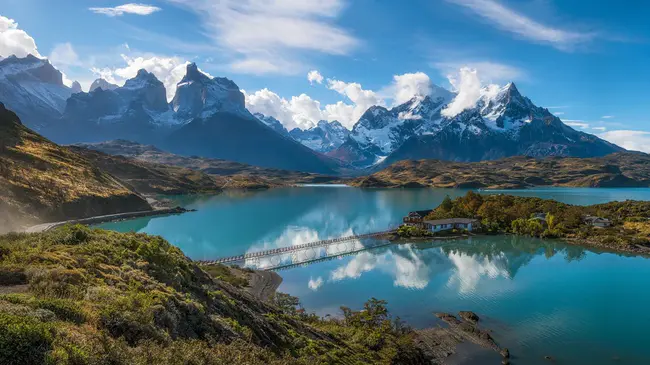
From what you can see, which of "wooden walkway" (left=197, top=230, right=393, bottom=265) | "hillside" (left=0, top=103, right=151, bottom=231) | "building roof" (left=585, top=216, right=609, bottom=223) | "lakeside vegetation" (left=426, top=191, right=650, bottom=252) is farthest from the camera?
"building roof" (left=585, top=216, right=609, bottom=223)

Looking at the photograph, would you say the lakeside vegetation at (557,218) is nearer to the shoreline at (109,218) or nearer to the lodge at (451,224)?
the lodge at (451,224)

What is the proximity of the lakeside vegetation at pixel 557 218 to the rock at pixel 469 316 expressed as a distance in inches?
2124

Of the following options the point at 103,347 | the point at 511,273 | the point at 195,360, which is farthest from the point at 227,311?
the point at 511,273

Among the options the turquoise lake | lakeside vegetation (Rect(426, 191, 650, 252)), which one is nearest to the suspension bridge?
the turquoise lake

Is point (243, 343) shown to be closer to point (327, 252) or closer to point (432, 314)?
point (432, 314)

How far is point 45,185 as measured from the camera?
95.8 metres

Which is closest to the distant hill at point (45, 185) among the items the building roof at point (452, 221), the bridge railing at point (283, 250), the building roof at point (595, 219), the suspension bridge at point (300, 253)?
the bridge railing at point (283, 250)

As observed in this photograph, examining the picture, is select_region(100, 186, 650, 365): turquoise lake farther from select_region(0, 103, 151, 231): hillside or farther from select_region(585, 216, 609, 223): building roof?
select_region(585, 216, 609, 223): building roof

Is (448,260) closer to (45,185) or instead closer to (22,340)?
(22,340)

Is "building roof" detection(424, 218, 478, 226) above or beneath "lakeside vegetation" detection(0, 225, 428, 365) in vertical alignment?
beneath

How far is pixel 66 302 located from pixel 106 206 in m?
113

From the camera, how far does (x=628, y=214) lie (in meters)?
93.1

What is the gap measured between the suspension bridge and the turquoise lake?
2.94m

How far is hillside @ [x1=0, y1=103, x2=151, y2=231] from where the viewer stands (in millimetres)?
84500
